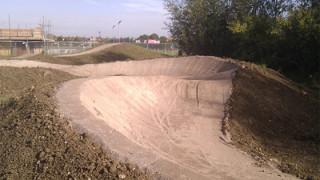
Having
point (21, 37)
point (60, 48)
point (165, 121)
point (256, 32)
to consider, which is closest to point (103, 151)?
point (165, 121)

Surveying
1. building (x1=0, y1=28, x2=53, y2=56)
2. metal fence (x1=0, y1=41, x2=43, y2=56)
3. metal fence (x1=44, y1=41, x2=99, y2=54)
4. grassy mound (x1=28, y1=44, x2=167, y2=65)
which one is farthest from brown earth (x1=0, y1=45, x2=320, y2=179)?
metal fence (x1=44, y1=41, x2=99, y2=54)

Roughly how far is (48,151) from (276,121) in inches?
285

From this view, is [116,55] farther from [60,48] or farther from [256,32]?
[256,32]

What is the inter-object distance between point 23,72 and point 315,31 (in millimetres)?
14251

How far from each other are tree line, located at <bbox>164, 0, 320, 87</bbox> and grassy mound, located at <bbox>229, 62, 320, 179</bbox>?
3782mm

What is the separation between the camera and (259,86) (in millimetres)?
10812

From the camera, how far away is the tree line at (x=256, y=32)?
14469mm

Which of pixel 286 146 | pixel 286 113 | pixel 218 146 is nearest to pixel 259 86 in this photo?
pixel 286 113

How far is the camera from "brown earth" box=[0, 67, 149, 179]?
13.0 feet

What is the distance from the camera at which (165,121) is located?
30.2 ft

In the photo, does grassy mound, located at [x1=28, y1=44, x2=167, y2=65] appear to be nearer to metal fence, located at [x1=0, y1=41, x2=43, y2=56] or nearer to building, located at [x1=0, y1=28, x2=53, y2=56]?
metal fence, located at [x1=0, y1=41, x2=43, y2=56]

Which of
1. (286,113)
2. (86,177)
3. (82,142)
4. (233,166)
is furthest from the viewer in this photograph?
(286,113)

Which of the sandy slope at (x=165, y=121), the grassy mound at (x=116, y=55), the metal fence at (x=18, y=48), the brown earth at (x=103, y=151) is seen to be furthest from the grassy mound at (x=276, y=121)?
the metal fence at (x=18, y=48)

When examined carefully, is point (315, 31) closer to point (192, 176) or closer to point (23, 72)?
point (192, 176)
